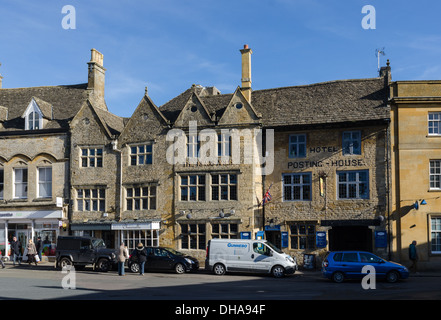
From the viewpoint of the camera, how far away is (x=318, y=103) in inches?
1252

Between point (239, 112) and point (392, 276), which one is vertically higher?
point (239, 112)

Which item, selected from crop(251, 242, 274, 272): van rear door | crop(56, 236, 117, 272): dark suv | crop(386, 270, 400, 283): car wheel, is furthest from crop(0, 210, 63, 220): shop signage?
crop(386, 270, 400, 283): car wheel

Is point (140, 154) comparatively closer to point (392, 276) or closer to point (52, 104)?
point (52, 104)

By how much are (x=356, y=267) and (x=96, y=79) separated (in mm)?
23441

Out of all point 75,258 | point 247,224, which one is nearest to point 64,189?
point 75,258

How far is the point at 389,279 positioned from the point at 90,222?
19139mm

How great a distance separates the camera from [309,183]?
3081 centimetres

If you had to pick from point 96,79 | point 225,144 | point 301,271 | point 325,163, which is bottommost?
point 301,271

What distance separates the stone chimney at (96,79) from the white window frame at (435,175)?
2250 centimetres

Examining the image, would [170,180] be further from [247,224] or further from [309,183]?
[309,183]

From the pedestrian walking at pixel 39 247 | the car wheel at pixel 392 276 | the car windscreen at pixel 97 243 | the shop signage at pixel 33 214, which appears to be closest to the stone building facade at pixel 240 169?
the shop signage at pixel 33 214

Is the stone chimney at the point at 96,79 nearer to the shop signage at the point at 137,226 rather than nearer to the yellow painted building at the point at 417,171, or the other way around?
the shop signage at the point at 137,226

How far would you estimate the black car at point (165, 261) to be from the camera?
27250 mm

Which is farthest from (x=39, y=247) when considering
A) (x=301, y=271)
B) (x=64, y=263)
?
(x=301, y=271)
